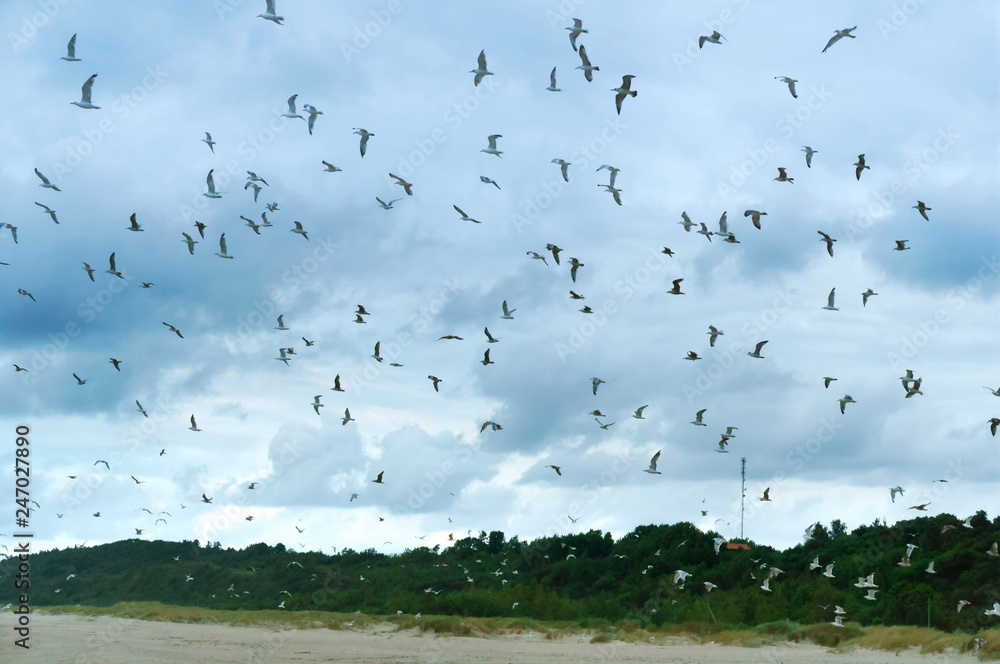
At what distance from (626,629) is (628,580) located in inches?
526

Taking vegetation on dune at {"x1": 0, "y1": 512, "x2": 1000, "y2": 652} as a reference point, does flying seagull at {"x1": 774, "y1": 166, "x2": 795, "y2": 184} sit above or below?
above

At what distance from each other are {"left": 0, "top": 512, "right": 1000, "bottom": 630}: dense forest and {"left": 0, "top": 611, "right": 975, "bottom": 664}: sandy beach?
18.9ft

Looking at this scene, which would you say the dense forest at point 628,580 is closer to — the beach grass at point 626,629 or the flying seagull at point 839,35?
the beach grass at point 626,629

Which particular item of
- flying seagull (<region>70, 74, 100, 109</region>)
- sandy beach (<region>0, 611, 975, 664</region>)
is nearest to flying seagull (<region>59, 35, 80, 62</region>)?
flying seagull (<region>70, 74, 100, 109</region>)

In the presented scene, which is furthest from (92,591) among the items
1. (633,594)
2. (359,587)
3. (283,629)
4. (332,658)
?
(332,658)

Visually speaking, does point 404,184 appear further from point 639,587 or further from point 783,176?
point 639,587

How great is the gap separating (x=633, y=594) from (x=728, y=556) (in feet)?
24.3

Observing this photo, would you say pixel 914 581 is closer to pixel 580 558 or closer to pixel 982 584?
pixel 982 584

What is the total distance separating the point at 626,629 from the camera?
51.1 meters

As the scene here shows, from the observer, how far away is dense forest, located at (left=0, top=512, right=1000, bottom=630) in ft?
160

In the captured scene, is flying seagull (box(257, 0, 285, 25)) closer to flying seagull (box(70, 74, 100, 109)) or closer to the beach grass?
flying seagull (box(70, 74, 100, 109))

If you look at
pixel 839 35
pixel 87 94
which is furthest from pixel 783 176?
pixel 87 94

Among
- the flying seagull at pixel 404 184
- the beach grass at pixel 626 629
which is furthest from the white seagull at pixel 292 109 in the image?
the beach grass at pixel 626 629

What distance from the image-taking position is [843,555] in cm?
5944
